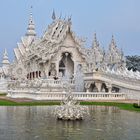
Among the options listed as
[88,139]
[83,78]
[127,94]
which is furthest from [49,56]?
[88,139]

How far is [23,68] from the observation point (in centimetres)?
5319

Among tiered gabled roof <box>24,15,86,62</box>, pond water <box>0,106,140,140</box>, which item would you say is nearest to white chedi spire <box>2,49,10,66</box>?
tiered gabled roof <box>24,15,86,62</box>

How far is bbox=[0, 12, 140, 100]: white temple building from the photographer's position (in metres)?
33.8

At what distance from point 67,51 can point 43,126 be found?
34432 millimetres

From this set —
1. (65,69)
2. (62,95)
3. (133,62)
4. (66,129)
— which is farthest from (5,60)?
(66,129)

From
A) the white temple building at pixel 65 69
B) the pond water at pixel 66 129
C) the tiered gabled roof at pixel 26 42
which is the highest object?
the tiered gabled roof at pixel 26 42

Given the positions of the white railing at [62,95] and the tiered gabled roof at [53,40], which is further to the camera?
the tiered gabled roof at [53,40]

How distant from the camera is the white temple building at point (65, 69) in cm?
3381

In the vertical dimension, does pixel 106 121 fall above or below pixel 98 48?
below

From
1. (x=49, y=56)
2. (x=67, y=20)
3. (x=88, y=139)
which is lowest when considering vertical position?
(x=88, y=139)

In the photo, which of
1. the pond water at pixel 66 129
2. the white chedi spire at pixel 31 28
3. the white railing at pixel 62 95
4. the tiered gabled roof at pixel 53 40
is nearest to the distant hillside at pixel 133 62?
the white chedi spire at pixel 31 28

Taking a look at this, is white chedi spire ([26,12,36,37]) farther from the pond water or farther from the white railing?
the pond water

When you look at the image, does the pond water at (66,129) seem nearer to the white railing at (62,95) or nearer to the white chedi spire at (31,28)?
the white railing at (62,95)

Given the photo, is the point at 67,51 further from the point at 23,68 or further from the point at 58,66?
the point at 23,68
